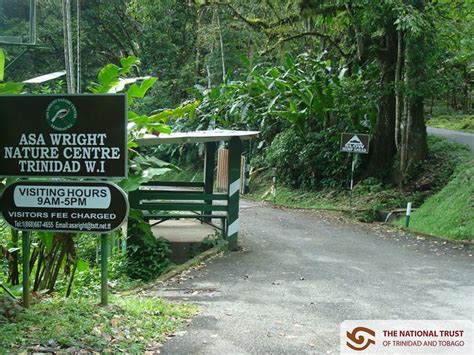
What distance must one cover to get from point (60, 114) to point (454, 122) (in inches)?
Answer: 1148

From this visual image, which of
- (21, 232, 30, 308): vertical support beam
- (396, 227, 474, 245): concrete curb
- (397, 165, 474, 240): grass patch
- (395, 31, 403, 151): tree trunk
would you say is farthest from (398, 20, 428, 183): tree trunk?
(21, 232, 30, 308): vertical support beam

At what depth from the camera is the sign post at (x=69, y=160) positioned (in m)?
5.06

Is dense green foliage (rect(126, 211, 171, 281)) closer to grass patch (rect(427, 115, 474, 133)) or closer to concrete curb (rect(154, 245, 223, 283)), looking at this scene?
concrete curb (rect(154, 245, 223, 283))

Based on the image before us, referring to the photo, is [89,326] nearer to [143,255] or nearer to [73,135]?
[73,135]

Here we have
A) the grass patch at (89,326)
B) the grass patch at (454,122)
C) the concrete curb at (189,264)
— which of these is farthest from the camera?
the grass patch at (454,122)

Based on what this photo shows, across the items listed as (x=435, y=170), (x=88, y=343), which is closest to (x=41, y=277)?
(x=88, y=343)

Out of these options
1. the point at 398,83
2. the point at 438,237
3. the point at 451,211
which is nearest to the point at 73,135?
the point at 438,237

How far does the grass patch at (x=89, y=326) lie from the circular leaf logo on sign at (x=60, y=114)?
5.50 feet

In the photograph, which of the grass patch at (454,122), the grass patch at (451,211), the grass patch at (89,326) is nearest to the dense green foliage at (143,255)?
the grass patch at (89,326)

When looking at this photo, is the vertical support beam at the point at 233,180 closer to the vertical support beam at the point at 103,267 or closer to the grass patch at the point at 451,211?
the vertical support beam at the point at 103,267

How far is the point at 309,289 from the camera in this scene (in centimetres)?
742

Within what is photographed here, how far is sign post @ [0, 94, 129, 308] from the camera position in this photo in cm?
506

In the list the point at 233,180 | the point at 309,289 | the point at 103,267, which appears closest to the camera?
the point at 103,267

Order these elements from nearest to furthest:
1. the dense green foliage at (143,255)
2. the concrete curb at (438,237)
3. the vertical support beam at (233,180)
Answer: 1. the dense green foliage at (143,255)
2. the vertical support beam at (233,180)
3. the concrete curb at (438,237)
